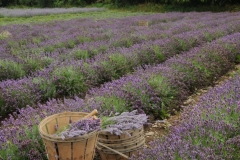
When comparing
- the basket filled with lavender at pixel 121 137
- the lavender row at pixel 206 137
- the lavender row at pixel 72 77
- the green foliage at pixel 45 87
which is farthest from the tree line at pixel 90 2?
the basket filled with lavender at pixel 121 137

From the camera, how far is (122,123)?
292 cm

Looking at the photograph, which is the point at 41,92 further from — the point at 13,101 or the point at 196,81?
the point at 196,81

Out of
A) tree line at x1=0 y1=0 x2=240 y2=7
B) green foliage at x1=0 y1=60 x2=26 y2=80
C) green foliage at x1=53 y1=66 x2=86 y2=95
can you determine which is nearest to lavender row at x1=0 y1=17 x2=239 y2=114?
green foliage at x1=53 y1=66 x2=86 y2=95

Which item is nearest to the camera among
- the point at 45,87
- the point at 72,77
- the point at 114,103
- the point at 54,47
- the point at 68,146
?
the point at 68,146

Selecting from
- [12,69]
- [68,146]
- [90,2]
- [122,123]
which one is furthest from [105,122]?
[90,2]

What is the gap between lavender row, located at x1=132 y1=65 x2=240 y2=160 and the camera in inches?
95.3

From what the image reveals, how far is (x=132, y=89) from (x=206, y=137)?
1.74 metres

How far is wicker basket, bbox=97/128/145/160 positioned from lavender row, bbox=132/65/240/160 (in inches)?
10.7

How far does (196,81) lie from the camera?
18.2ft

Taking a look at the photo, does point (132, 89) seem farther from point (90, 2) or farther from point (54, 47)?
point (90, 2)

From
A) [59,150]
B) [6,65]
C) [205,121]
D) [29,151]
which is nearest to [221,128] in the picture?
[205,121]

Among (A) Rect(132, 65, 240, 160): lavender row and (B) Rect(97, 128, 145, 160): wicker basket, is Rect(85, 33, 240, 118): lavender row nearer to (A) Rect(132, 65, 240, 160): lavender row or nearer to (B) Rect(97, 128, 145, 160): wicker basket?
(B) Rect(97, 128, 145, 160): wicker basket

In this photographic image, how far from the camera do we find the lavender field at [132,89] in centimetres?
275

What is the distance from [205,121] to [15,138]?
175 centimetres
